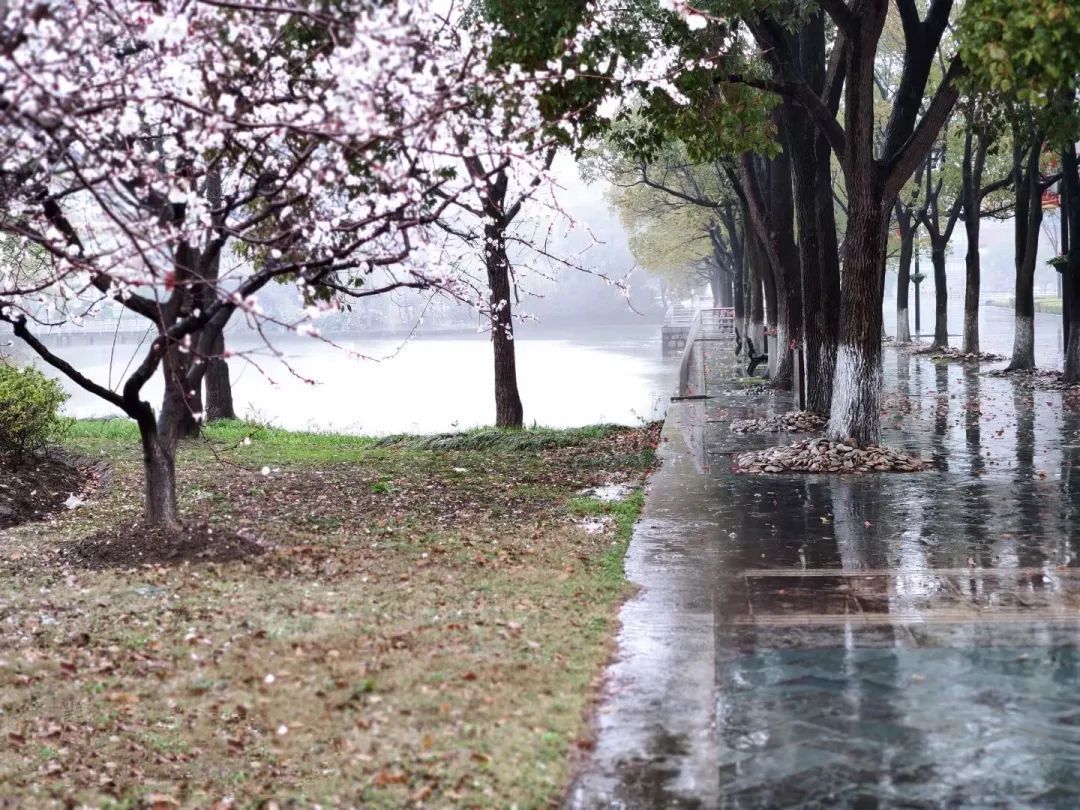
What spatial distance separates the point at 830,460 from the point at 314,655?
8663mm

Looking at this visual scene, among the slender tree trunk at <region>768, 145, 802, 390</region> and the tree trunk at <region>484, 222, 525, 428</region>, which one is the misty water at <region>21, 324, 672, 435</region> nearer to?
the tree trunk at <region>484, 222, 525, 428</region>

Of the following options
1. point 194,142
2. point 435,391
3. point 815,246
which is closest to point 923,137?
point 815,246

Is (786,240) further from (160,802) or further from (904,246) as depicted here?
(160,802)

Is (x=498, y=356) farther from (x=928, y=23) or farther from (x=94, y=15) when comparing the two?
(x=94, y=15)

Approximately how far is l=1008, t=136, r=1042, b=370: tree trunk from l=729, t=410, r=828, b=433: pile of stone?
419 inches

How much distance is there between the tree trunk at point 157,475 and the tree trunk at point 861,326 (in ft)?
26.9

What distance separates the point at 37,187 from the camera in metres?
7.03

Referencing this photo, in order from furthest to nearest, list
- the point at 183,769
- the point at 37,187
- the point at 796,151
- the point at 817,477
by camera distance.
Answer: the point at 796,151
the point at 817,477
the point at 37,187
the point at 183,769

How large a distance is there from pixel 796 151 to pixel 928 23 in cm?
430

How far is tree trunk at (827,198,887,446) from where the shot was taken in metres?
14.1

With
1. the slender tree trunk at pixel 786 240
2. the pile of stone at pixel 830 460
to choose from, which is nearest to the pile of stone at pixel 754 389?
the slender tree trunk at pixel 786 240

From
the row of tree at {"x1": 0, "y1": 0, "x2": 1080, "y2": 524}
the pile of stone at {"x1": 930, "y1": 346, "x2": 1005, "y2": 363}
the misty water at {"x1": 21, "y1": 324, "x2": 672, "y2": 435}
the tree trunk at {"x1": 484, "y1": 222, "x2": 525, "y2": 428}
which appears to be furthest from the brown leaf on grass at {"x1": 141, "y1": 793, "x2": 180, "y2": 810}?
the pile of stone at {"x1": 930, "y1": 346, "x2": 1005, "y2": 363}

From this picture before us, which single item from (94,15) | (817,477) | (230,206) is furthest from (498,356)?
(94,15)

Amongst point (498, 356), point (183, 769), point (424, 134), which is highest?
point (424, 134)
